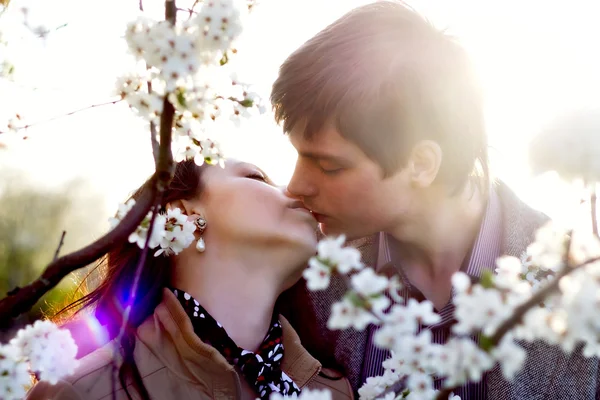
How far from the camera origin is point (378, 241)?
2.88 metres

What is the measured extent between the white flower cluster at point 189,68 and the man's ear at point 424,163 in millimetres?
1306

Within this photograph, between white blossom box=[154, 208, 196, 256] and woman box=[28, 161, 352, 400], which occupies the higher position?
white blossom box=[154, 208, 196, 256]

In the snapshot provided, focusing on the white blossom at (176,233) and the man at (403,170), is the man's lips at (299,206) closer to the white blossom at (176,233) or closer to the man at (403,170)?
the man at (403,170)

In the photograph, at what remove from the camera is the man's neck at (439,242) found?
8.50 ft

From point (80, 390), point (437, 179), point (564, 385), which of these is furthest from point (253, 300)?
point (564, 385)

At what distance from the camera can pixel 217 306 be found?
6.75ft

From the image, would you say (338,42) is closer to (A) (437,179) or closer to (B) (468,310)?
(A) (437,179)

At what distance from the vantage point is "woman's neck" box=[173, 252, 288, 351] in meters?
2.05

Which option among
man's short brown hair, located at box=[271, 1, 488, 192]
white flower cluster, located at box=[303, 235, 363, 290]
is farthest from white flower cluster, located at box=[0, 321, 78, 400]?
man's short brown hair, located at box=[271, 1, 488, 192]


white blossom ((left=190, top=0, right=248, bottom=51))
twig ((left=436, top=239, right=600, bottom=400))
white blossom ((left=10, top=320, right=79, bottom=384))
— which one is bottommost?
white blossom ((left=10, top=320, right=79, bottom=384))

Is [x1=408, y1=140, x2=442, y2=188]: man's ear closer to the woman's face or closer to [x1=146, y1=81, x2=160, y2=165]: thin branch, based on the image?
the woman's face

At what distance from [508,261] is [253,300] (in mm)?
1205

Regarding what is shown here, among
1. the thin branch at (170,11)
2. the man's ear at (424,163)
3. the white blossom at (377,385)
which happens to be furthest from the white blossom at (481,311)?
the man's ear at (424,163)

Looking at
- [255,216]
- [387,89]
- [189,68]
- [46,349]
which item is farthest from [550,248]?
[387,89]
